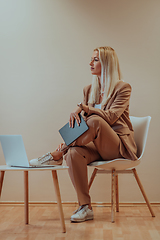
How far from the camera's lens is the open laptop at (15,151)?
153 cm

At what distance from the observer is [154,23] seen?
2568mm

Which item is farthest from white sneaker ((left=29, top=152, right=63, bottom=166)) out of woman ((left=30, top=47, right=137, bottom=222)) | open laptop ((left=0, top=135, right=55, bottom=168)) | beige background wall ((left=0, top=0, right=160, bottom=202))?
beige background wall ((left=0, top=0, right=160, bottom=202))

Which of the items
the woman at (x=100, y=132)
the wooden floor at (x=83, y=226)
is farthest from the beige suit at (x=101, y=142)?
the wooden floor at (x=83, y=226)

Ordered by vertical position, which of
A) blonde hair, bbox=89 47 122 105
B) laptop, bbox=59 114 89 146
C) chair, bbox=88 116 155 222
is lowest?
chair, bbox=88 116 155 222

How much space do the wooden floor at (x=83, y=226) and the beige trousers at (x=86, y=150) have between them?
21 cm

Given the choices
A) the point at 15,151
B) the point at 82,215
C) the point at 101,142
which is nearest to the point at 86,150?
the point at 101,142

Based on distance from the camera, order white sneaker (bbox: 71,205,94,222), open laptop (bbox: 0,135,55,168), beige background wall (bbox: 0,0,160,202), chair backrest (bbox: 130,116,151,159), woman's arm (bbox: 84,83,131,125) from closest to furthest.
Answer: open laptop (bbox: 0,135,55,168) → white sneaker (bbox: 71,205,94,222) → woman's arm (bbox: 84,83,131,125) → chair backrest (bbox: 130,116,151,159) → beige background wall (bbox: 0,0,160,202)

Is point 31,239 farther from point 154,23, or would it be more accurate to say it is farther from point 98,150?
point 154,23

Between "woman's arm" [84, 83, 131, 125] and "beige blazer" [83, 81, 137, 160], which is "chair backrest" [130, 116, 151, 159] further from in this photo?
"woman's arm" [84, 83, 131, 125]

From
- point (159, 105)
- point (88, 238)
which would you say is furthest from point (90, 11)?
point (88, 238)

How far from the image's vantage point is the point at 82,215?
6.06 ft

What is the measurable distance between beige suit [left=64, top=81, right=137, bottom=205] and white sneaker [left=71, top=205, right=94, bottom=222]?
0.04m

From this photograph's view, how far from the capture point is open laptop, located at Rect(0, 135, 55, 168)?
5.03ft

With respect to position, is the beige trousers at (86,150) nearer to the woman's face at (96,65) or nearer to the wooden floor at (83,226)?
the wooden floor at (83,226)
